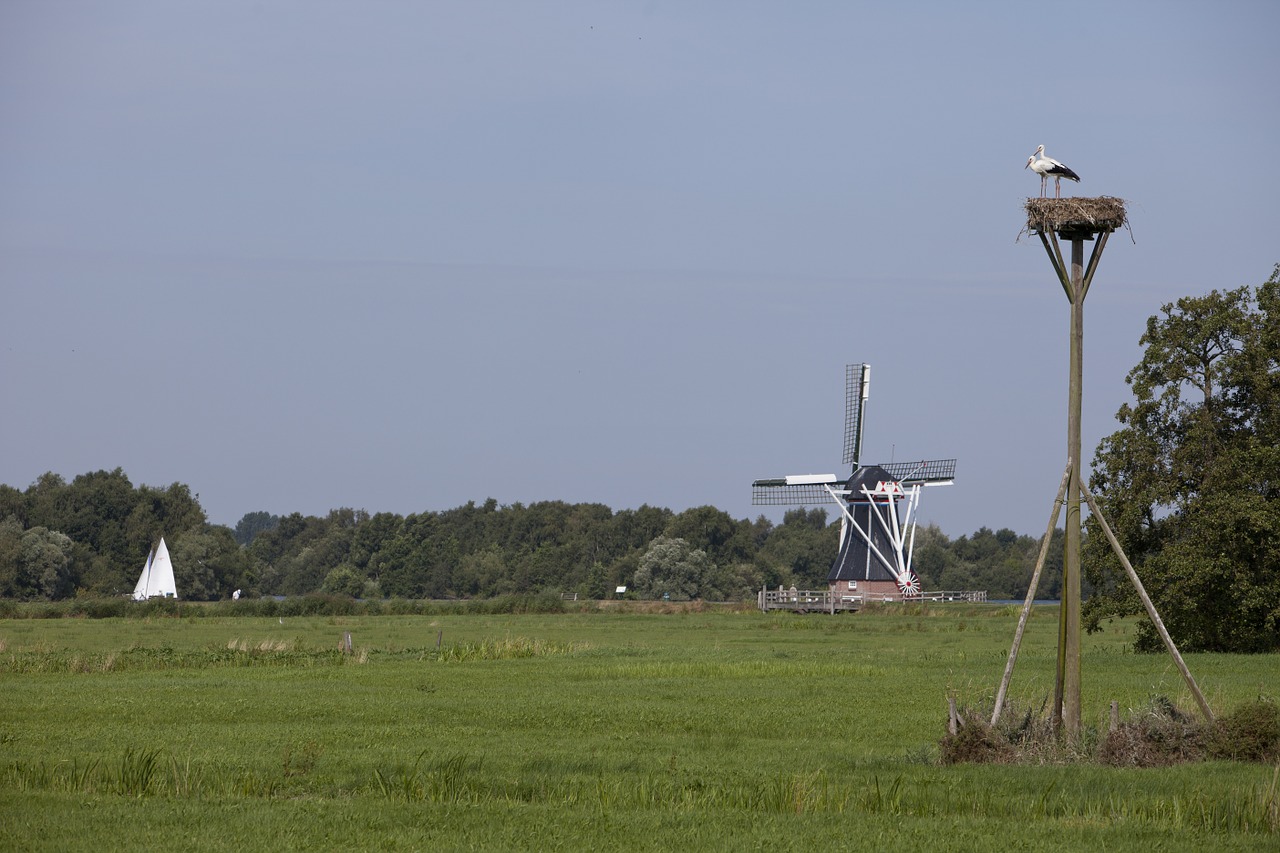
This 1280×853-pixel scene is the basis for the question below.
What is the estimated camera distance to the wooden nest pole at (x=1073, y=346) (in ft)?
63.9

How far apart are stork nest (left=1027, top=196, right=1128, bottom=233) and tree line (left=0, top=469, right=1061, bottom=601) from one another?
83501 mm

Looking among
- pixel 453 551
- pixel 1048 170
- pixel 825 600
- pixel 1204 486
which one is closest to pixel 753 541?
pixel 453 551

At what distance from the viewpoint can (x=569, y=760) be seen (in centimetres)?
1981

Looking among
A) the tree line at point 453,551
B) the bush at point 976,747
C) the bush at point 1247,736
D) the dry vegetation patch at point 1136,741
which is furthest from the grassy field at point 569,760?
the tree line at point 453,551

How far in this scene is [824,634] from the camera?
56219 mm

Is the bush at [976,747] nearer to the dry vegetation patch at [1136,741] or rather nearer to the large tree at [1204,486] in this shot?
the dry vegetation patch at [1136,741]

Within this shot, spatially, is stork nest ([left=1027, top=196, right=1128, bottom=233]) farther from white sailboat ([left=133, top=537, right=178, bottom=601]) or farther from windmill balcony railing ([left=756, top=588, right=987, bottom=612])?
white sailboat ([left=133, top=537, right=178, bottom=601])

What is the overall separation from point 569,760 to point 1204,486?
27030 millimetres

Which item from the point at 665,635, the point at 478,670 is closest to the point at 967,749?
the point at 478,670

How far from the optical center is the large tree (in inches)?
1511

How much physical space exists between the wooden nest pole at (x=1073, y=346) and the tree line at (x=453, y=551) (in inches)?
3262

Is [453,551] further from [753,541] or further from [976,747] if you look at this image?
[976,747]

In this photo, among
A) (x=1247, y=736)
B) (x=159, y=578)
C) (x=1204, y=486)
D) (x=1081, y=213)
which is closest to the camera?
(x=1247, y=736)

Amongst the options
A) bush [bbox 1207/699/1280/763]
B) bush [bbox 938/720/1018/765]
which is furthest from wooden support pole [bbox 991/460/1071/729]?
bush [bbox 1207/699/1280/763]
